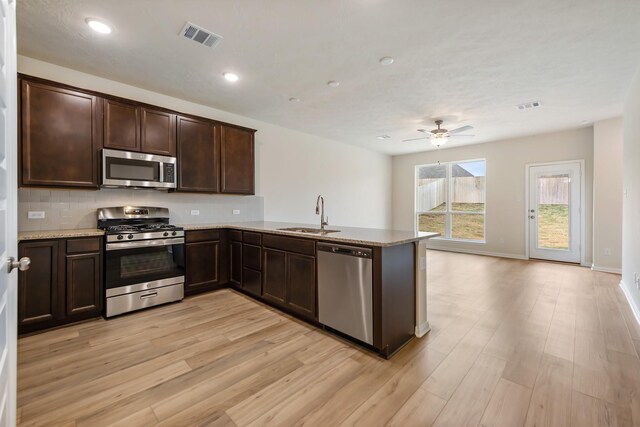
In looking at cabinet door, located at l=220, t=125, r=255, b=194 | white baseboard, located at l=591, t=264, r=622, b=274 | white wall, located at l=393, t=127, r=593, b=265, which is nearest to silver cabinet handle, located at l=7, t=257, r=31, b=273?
cabinet door, located at l=220, t=125, r=255, b=194

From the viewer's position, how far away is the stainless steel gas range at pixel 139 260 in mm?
2967

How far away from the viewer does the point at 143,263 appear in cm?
320

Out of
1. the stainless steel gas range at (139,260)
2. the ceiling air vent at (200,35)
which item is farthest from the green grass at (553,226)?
the stainless steel gas range at (139,260)

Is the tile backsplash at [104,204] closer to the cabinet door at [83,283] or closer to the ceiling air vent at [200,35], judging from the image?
the cabinet door at [83,283]

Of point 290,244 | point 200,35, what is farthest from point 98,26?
point 290,244

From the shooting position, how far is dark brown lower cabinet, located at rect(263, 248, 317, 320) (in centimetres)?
275

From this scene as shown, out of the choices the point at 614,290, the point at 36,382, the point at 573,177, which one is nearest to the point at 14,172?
the point at 36,382

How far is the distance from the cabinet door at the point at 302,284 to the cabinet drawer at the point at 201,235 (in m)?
1.38

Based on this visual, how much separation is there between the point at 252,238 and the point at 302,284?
3.41 feet

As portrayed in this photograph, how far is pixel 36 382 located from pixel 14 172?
1.70 m

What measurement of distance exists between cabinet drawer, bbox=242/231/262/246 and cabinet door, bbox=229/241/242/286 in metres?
0.16

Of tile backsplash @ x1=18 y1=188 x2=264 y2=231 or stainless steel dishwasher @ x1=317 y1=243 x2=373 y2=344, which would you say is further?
tile backsplash @ x1=18 y1=188 x2=264 y2=231

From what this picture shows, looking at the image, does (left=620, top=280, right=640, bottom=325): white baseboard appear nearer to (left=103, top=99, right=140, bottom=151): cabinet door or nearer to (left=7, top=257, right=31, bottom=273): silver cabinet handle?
(left=7, top=257, right=31, bottom=273): silver cabinet handle

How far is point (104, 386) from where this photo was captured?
6.15 feet
